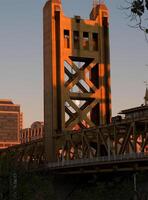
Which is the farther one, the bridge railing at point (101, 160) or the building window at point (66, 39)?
the building window at point (66, 39)

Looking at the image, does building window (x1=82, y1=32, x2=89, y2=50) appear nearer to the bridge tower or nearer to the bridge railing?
the bridge tower

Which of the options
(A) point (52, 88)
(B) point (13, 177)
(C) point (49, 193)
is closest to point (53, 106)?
(A) point (52, 88)

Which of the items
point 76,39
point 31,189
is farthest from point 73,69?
point 31,189

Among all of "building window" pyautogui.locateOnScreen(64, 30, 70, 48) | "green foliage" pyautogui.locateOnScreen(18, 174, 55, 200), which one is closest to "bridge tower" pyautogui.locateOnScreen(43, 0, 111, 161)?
"building window" pyautogui.locateOnScreen(64, 30, 70, 48)

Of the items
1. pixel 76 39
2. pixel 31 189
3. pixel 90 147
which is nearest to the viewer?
pixel 31 189

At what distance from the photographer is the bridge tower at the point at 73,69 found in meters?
101

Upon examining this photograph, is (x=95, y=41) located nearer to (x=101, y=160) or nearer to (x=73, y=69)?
(x=73, y=69)

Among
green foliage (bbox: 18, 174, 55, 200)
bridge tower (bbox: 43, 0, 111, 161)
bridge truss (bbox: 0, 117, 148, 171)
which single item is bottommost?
green foliage (bbox: 18, 174, 55, 200)

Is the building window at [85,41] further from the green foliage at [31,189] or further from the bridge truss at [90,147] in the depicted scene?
the green foliage at [31,189]

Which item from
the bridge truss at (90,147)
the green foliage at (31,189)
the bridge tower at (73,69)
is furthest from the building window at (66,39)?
the green foliage at (31,189)

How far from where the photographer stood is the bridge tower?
3989 inches

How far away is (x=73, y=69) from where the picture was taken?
107 meters

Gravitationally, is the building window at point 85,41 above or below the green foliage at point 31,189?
Answer: above

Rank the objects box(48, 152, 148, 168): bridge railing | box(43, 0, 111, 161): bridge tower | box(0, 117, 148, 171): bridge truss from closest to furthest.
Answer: box(48, 152, 148, 168): bridge railing < box(0, 117, 148, 171): bridge truss < box(43, 0, 111, 161): bridge tower
